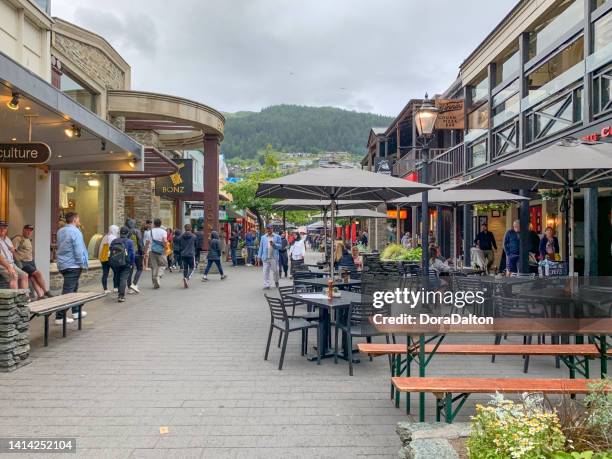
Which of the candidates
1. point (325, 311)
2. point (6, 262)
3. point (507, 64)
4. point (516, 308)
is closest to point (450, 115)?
point (507, 64)

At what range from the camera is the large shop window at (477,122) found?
1700 centimetres

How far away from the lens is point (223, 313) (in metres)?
10.5

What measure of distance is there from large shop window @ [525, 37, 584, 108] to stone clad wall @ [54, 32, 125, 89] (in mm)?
12482

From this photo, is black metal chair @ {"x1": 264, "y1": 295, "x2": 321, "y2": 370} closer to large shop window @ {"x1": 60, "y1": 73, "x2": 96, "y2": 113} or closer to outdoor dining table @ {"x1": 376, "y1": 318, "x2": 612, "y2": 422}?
outdoor dining table @ {"x1": 376, "y1": 318, "x2": 612, "y2": 422}

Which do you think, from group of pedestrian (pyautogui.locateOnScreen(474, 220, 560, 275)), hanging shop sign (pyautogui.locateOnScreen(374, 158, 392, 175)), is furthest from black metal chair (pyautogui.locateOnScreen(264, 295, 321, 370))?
hanging shop sign (pyautogui.locateOnScreen(374, 158, 392, 175))

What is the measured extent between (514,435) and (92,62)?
16.8 metres

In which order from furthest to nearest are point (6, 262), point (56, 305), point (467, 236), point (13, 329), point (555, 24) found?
point (467, 236)
point (555, 24)
point (6, 262)
point (56, 305)
point (13, 329)

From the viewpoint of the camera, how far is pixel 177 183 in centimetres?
2220

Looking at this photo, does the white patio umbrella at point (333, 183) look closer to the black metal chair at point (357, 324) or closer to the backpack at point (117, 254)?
the black metal chair at point (357, 324)

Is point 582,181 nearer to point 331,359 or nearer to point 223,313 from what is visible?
point 331,359

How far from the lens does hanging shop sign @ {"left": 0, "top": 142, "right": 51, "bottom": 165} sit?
7.73 meters

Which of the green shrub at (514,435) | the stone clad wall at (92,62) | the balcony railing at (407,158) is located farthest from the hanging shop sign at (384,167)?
the green shrub at (514,435)

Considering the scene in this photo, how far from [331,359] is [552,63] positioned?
10.8 metres

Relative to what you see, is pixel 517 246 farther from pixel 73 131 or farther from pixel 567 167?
pixel 73 131
